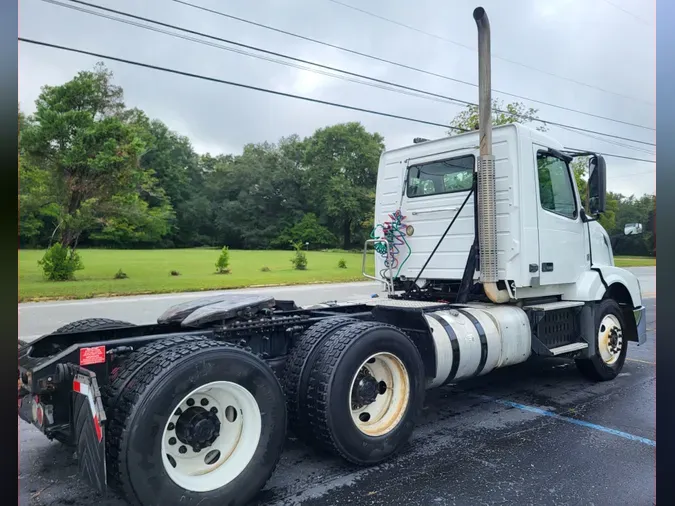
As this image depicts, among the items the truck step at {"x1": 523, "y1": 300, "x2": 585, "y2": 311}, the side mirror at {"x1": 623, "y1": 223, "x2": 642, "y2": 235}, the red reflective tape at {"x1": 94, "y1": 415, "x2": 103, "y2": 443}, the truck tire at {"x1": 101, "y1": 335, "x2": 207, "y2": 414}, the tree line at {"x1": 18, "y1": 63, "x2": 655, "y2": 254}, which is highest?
the tree line at {"x1": 18, "y1": 63, "x2": 655, "y2": 254}

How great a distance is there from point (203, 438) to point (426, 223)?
3.97m

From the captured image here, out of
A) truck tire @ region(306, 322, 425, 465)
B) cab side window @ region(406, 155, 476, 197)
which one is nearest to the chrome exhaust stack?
cab side window @ region(406, 155, 476, 197)

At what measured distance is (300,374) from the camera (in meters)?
3.71

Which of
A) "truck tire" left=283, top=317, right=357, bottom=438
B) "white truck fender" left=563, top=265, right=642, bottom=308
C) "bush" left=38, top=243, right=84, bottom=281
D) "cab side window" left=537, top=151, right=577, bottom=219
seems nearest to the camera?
"truck tire" left=283, top=317, right=357, bottom=438

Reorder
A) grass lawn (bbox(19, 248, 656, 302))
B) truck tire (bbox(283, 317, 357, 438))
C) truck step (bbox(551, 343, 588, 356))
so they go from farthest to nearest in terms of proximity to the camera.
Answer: grass lawn (bbox(19, 248, 656, 302)) < truck step (bbox(551, 343, 588, 356)) < truck tire (bbox(283, 317, 357, 438))

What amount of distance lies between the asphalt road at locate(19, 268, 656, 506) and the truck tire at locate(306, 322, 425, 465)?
0.21 m

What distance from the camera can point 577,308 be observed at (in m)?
6.12

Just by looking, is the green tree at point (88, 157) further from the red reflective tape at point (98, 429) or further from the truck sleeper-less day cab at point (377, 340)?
the red reflective tape at point (98, 429)

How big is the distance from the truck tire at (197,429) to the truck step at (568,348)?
364cm

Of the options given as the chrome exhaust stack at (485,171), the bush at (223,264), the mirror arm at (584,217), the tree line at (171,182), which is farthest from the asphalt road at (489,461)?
the bush at (223,264)

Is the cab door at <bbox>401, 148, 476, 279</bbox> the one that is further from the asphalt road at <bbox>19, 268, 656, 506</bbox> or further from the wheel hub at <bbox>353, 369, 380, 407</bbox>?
the wheel hub at <bbox>353, 369, 380, 407</bbox>

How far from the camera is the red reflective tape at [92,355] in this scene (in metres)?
2.98

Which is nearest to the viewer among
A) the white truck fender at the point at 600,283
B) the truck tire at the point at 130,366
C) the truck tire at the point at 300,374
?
the truck tire at the point at 130,366

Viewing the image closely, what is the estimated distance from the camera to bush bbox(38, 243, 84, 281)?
14.7 m
